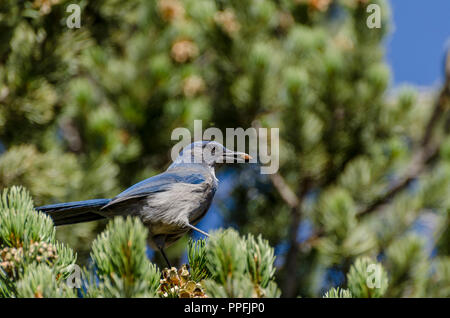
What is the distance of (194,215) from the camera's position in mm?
2600

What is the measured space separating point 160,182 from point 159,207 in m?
0.14

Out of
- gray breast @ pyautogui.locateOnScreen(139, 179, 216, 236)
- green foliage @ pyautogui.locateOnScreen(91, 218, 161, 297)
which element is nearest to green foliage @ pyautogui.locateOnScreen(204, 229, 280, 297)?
green foliage @ pyautogui.locateOnScreen(91, 218, 161, 297)

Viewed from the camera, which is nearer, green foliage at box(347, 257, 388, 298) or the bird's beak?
green foliage at box(347, 257, 388, 298)

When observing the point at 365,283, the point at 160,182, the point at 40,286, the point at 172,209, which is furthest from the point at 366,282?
the point at 160,182

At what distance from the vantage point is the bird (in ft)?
7.63

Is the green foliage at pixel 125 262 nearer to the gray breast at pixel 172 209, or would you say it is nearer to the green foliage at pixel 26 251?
the green foliage at pixel 26 251

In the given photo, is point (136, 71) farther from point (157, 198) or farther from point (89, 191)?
point (157, 198)

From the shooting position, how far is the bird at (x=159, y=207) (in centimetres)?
232

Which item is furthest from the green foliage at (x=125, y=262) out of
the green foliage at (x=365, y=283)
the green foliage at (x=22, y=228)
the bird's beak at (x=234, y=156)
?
the bird's beak at (x=234, y=156)

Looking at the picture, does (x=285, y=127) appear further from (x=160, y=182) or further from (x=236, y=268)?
(x=236, y=268)

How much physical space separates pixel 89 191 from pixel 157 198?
0.94 meters

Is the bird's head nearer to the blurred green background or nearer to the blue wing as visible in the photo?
the blue wing

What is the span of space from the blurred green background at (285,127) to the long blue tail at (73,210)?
0.80 m
